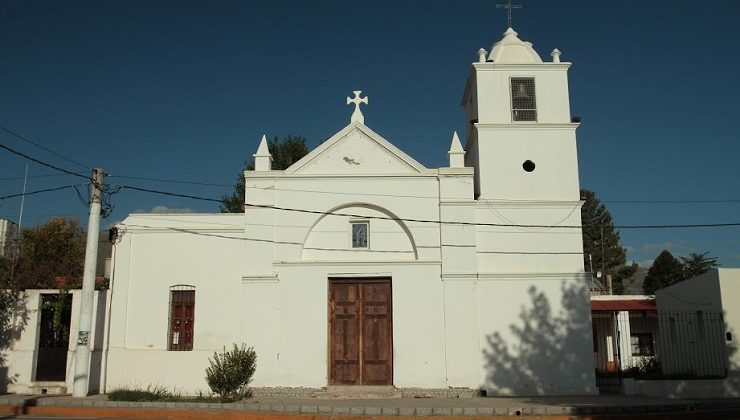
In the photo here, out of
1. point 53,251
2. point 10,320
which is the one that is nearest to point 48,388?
point 10,320

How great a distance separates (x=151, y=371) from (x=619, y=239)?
47539 millimetres

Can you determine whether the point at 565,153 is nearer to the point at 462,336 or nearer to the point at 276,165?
the point at 462,336

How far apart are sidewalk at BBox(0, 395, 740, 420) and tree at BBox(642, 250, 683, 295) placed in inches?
1311

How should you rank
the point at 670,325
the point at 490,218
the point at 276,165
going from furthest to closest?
the point at 276,165 → the point at 670,325 → the point at 490,218

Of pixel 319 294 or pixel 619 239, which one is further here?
pixel 619 239

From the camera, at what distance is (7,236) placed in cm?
2761

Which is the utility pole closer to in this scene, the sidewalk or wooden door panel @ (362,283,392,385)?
the sidewalk

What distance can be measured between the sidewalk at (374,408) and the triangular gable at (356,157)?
6732 mm

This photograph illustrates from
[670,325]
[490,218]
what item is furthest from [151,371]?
[670,325]

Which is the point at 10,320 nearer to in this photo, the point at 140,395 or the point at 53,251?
the point at 140,395

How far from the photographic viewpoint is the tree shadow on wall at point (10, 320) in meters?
19.1

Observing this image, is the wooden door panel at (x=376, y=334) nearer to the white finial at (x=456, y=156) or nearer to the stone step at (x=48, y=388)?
the white finial at (x=456, y=156)

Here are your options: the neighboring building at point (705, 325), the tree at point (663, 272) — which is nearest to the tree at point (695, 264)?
the tree at point (663, 272)

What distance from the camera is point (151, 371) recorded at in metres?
18.7
